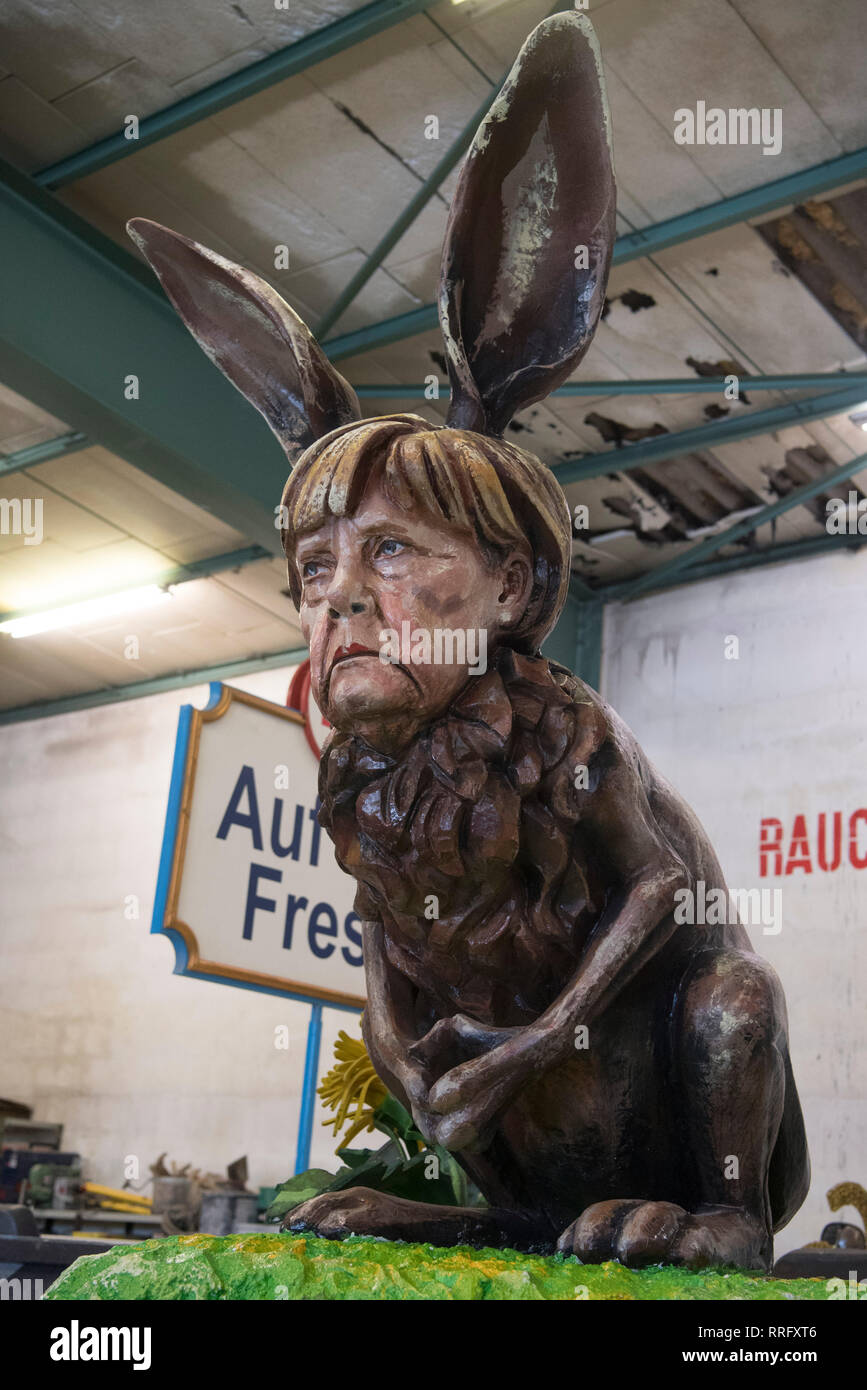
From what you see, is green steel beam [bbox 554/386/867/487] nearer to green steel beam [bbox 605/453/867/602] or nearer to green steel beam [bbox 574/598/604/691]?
green steel beam [bbox 605/453/867/602]

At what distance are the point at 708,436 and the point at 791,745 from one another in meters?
1.23

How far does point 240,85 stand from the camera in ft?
11.4

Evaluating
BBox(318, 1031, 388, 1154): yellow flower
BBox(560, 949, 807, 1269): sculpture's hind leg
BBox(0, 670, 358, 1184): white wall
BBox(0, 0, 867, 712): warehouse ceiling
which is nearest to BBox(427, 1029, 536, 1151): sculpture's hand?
BBox(560, 949, 807, 1269): sculpture's hind leg

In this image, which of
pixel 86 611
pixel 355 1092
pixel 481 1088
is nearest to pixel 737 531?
pixel 86 611

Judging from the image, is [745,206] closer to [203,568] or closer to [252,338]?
[252,338]

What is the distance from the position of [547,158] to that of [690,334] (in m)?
3.45

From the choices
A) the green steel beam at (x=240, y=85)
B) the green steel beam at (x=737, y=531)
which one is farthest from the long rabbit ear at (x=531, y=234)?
the green steel beam at (x=737, y=531)

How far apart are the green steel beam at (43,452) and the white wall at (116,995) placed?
200cm

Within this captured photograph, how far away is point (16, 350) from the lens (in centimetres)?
364

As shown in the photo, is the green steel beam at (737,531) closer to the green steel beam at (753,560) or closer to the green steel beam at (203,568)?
the green steel beam at (753,560)

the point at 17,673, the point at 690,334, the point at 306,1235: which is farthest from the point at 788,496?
the point at 17,673

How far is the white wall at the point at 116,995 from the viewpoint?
664 cm

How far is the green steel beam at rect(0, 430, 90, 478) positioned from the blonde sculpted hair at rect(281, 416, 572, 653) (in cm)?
436

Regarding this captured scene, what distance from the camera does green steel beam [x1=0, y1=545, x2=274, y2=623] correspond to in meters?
5.96
